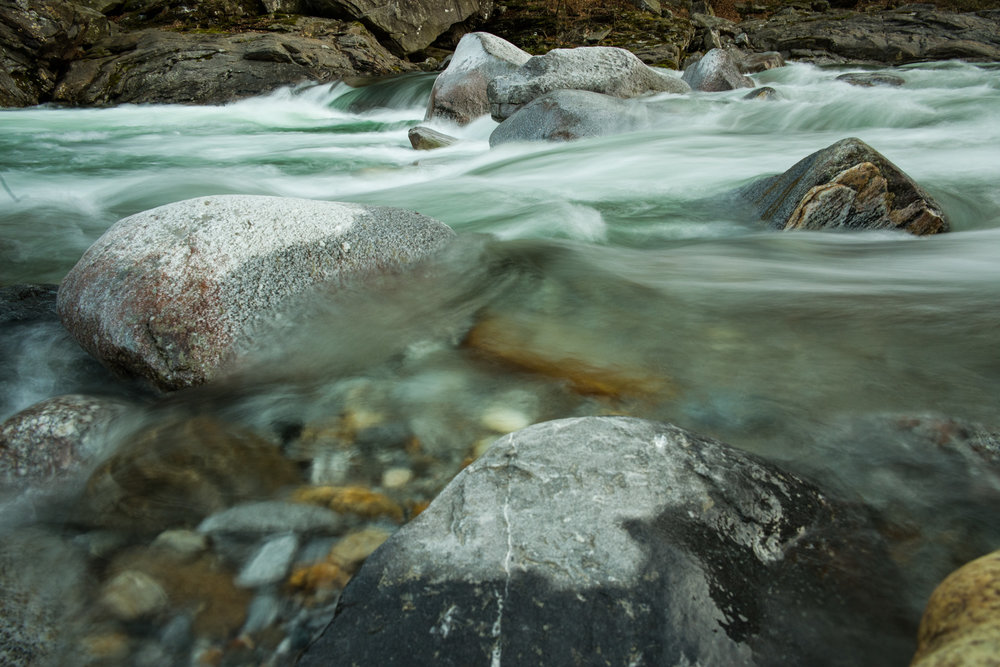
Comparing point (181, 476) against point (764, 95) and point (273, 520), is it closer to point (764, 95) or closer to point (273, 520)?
point (273, 520)

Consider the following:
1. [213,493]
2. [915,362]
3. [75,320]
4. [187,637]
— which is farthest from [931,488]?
[75,320]

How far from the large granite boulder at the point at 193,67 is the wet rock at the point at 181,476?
49.4 ft

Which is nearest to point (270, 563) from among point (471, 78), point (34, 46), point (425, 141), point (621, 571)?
point (621, 571)

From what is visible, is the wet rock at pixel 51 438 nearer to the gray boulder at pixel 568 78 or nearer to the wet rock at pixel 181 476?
the wet rock at pixel 181 476

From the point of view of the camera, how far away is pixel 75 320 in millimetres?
2779

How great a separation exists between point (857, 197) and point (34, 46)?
18095mm

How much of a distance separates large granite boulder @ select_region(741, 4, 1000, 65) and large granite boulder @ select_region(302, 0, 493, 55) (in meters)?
9.37

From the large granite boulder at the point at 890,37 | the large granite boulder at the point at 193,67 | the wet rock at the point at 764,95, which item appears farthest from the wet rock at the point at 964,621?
the large granite boulder at the point at 890,37

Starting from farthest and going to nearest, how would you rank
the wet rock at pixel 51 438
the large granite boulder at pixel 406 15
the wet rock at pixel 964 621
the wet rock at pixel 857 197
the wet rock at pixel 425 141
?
the large granite boulder at pixel 406 15, the wet rock at pixel 425 141, the wet rock at pixel 857 197, the wet rock at pixel 51 438, the wet rock at pixel 964 621

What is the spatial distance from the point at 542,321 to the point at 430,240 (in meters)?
0.97

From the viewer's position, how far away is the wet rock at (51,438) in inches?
81.3

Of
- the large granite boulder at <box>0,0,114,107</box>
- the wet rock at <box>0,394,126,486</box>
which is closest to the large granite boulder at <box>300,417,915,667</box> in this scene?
the wet rock at <box>0,394,126,486</box>

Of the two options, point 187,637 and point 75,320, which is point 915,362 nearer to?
Answer: point 187,637

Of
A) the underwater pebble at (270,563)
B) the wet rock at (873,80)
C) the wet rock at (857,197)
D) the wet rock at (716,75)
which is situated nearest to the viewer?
the underwater pebble at (270,563)
